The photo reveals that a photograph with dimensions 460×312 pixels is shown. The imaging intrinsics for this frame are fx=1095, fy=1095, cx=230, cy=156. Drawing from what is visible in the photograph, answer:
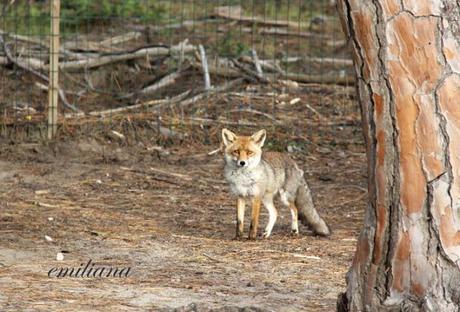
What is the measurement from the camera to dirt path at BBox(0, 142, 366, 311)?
285 inches

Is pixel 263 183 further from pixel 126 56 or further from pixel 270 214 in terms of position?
pixel 126 56

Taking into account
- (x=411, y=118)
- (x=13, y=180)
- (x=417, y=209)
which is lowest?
(x=13, y=180)

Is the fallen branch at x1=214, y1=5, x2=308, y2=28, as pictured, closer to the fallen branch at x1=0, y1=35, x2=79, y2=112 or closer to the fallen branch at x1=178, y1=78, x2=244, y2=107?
the fallen branch at x1=178, y1=78, x2=244, y2=107

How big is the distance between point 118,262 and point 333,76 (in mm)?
8193

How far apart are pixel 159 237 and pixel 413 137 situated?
4245mm

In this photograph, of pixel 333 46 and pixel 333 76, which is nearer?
pixel 333 76

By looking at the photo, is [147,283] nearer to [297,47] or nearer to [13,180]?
[13,180]

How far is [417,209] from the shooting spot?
568 centimetres

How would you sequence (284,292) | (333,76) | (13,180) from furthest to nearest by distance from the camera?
(333,76)
(13,180)
(284,292)

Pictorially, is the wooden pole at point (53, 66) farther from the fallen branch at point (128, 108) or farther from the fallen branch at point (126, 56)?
the fallen branch at point (126, 56)

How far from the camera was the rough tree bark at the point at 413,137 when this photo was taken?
5.54 m

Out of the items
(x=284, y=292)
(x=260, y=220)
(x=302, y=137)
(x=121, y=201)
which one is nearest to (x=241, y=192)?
(x=260, y=220)

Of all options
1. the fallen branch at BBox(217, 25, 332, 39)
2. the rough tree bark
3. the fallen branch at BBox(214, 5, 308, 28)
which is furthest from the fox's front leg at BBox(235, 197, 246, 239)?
the fallen branch at BBox(214, 5, 308, 28)

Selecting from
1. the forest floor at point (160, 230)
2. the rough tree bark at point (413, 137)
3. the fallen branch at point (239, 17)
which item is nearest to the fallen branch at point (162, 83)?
the forest floor at point (160, 230)
